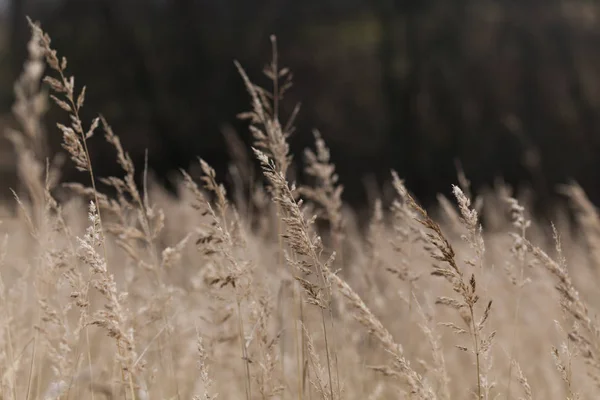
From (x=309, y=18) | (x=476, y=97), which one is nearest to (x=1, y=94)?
(x=309, y=18)

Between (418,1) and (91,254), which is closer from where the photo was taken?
(91,254)

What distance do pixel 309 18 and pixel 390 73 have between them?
4.59ft

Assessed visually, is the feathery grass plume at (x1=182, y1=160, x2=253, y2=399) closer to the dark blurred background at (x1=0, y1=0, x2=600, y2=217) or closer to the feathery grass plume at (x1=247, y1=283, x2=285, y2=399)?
the feathery grass plume at (x1=247, y1=283, x2=285, y2=399)

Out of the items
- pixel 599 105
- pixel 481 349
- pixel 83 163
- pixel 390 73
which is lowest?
pixel 481 349

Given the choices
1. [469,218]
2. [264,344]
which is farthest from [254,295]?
[469,218]

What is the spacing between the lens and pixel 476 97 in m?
8.84

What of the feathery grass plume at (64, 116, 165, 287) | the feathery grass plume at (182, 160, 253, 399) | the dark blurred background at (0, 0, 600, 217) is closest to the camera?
the feathery grass plume at (182, 160, 253, 399)

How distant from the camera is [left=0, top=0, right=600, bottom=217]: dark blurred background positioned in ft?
28.3

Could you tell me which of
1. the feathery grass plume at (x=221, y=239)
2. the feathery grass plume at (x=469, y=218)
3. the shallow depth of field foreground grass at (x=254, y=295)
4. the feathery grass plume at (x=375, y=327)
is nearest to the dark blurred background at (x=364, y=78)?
the shallow depth of field foreground grass at (x=254, y=295)

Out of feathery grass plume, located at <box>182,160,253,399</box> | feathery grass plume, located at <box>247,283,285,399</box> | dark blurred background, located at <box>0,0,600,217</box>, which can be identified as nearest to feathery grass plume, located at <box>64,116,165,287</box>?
feathery grass plume, located at <box>182,160,253,399</box>

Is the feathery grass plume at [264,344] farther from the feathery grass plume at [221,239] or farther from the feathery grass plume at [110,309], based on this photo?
the feathery grass plume at [110,309]

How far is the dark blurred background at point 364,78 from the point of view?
864 cm

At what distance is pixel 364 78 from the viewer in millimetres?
8992

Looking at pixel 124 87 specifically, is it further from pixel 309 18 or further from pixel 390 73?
pixel 390 73
